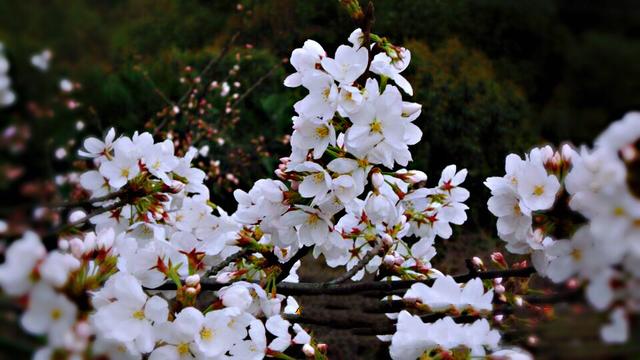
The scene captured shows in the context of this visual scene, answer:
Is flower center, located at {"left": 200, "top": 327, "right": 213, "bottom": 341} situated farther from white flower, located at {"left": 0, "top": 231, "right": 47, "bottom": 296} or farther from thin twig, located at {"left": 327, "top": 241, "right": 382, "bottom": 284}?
white flower, located at {"left": 0, "top": 231, "right": 47, "bottom": 296}

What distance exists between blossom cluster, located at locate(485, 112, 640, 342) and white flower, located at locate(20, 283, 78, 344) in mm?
394

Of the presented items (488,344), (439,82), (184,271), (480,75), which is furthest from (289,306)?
(480,75)

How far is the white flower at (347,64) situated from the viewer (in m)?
0.93

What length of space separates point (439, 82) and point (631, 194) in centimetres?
344

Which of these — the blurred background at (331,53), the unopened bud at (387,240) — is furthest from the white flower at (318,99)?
the blurred background at (331,53)

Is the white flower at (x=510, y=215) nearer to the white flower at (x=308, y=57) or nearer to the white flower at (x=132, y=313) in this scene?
the white flower at (x=308, y=57)

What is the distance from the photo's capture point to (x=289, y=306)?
3.89ft

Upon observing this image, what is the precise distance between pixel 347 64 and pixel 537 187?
30 centimetres

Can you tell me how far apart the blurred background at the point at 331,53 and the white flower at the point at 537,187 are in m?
1.15

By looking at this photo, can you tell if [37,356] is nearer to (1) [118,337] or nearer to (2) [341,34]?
(1) [118,337]

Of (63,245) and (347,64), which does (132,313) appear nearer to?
(63,245)

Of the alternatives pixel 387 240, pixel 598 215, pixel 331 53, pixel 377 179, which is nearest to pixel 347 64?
pixel 377 179

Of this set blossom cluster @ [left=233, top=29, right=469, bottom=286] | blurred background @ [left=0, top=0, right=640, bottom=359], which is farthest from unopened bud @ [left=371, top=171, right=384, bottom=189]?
blurred background @ [left=0, top=0, right=640, bottom=359]

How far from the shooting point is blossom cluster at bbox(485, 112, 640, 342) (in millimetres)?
506
